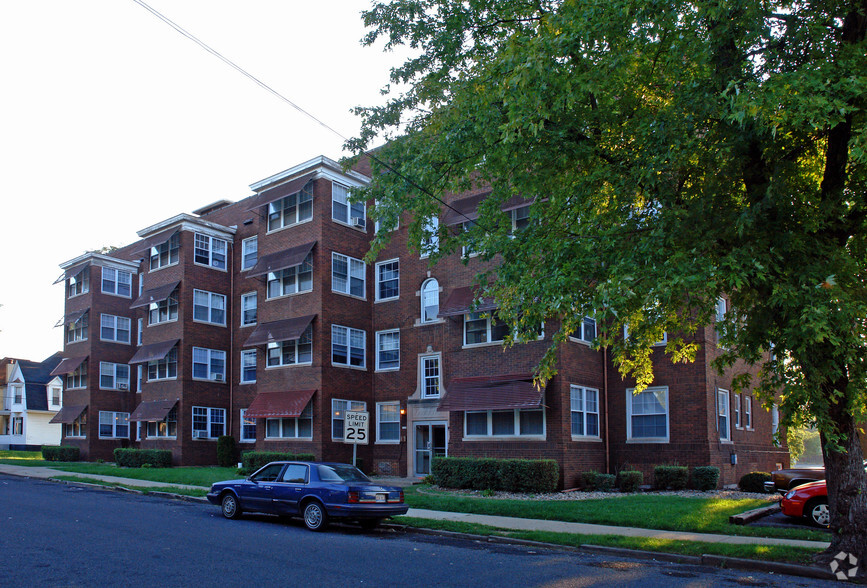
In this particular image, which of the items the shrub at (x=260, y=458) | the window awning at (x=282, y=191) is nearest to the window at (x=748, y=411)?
the shrub at (x=260, y=458)

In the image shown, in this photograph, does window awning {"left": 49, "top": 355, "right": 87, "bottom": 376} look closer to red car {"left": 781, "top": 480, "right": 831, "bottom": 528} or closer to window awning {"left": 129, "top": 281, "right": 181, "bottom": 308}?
window awning {"left": 129, "top": 281, "right": 181, "bottom": 308}

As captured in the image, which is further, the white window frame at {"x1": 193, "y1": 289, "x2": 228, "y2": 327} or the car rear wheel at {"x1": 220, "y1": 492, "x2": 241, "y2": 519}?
the white window frame at {"x1": 193, "y1": 289, "x2": 228, "y2": 327}

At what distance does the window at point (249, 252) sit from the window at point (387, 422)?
405 inches

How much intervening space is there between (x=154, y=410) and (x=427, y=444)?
48.1 feet

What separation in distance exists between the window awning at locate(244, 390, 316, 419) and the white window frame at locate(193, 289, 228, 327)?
6.54m

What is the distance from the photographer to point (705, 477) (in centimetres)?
2205

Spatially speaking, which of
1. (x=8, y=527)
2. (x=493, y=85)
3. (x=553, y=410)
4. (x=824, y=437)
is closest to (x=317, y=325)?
(x=553, y=410)

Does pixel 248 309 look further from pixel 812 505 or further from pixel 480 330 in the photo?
pixel 812 505

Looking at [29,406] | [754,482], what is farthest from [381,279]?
[29,406]

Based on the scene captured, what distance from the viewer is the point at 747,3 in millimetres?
9828

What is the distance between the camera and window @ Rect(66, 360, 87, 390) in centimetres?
4222

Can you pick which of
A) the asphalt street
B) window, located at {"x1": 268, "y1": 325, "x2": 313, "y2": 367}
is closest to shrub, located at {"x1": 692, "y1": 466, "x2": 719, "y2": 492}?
the asphalt street

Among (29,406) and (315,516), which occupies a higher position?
(29,406)

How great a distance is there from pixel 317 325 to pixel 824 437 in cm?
2100
